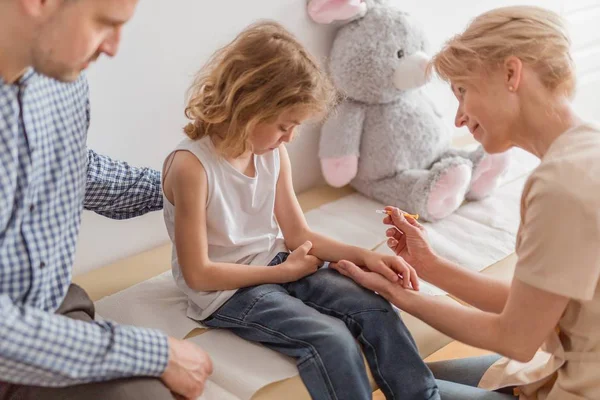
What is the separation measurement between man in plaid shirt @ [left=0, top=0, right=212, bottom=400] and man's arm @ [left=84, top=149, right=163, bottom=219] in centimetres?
22

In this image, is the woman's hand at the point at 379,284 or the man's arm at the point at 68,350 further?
the woman's hand at the point at 379,284

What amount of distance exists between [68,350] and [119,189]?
51 cm

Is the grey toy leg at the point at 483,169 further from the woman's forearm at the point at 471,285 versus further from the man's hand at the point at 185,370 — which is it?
the man's hand at the point at 185,370

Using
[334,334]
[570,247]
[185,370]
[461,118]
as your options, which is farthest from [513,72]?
[185,370]

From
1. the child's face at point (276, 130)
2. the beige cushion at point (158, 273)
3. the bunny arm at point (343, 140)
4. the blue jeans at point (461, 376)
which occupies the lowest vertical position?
the blue jeans at point (461, 376)

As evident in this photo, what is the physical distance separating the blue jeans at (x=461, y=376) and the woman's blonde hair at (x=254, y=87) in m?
0.58

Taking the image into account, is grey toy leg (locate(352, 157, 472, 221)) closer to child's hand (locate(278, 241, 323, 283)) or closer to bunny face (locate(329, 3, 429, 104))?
bunny face (locate(329, 3, 429, 104))

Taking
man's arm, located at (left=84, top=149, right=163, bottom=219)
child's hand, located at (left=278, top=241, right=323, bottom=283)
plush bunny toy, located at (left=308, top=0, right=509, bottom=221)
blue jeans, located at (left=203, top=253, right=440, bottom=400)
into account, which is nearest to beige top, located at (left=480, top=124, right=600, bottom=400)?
blue jeans, located at (left=203, top=253, right=440, bottom=400)

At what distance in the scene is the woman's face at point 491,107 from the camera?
1201mm

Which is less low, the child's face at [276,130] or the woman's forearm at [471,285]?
the child's face at [276,130]

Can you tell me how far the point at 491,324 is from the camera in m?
1.21

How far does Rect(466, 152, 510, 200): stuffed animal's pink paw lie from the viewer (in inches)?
84.8

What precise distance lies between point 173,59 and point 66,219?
0.71m

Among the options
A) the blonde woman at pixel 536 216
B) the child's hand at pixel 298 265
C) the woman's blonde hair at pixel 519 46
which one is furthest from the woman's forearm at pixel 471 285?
the woman's blonde hair at pixel 519 46
